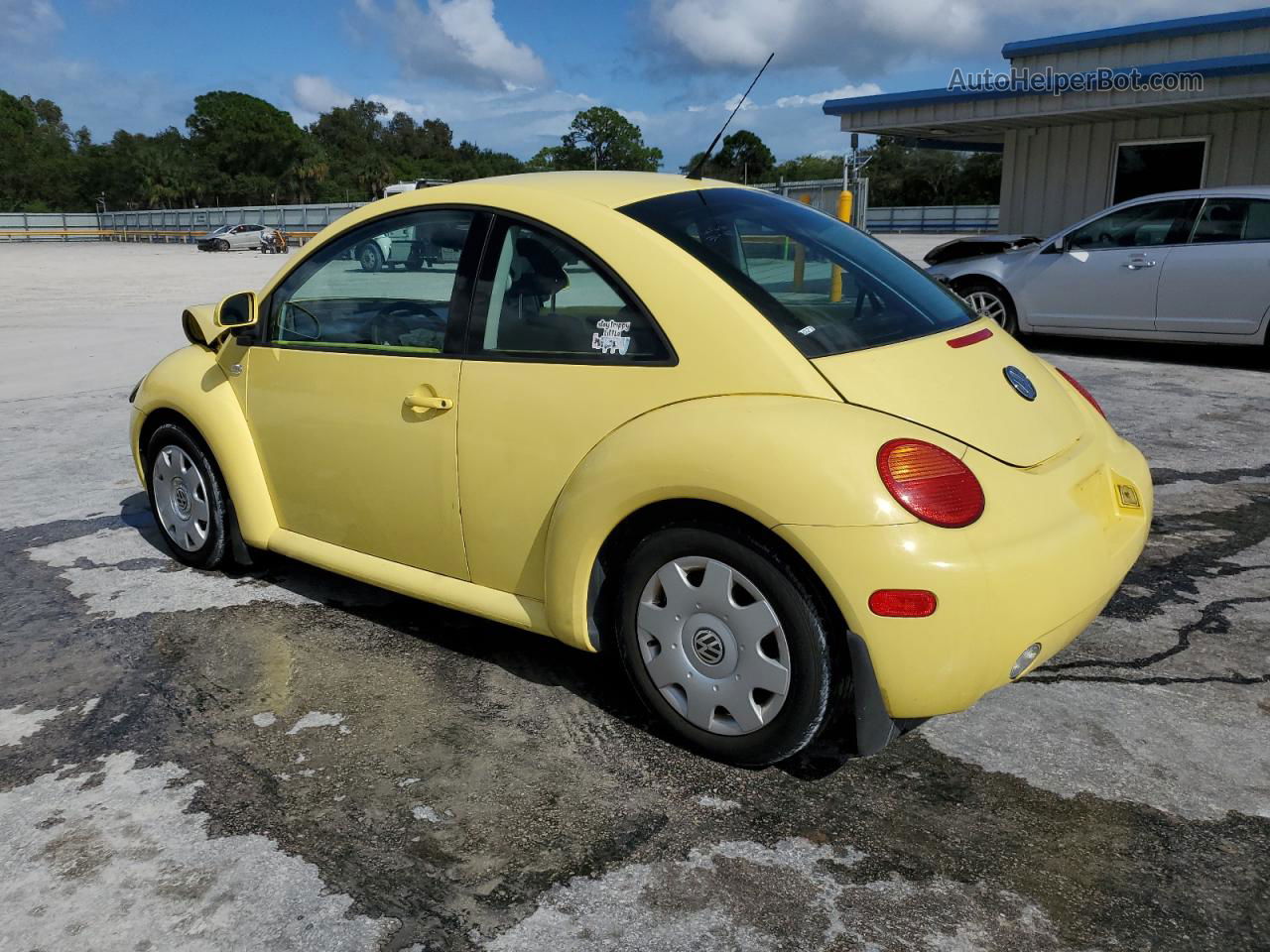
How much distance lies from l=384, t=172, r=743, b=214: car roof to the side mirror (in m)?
0.74

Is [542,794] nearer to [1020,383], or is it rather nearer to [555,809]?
[555,809]

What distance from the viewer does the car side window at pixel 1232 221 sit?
29.2 feet

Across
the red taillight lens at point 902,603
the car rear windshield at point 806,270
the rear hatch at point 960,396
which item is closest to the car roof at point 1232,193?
the car rear windshield at point 806,270

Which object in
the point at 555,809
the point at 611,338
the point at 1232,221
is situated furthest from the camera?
the point at 1232,221

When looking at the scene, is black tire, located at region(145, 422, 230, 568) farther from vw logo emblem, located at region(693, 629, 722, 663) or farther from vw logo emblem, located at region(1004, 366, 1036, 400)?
vw logo emblem, located at region(1004, 366, 1036, 400)

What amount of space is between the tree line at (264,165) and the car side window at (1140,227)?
65.3 metres

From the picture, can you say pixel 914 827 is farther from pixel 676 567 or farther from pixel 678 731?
pixel 676 567

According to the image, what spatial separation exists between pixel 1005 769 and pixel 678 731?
907 millimetres

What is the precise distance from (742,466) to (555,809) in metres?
1.02

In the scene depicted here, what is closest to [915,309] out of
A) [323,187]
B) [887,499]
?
[887,499]

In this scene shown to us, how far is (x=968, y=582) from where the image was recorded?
8.16 ft

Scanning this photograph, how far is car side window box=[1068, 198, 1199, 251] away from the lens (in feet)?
30.6

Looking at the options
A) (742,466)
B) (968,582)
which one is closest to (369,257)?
(742,466)

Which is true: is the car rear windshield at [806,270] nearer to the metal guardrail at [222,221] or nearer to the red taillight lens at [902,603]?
the red taillight lens at [902,603]
